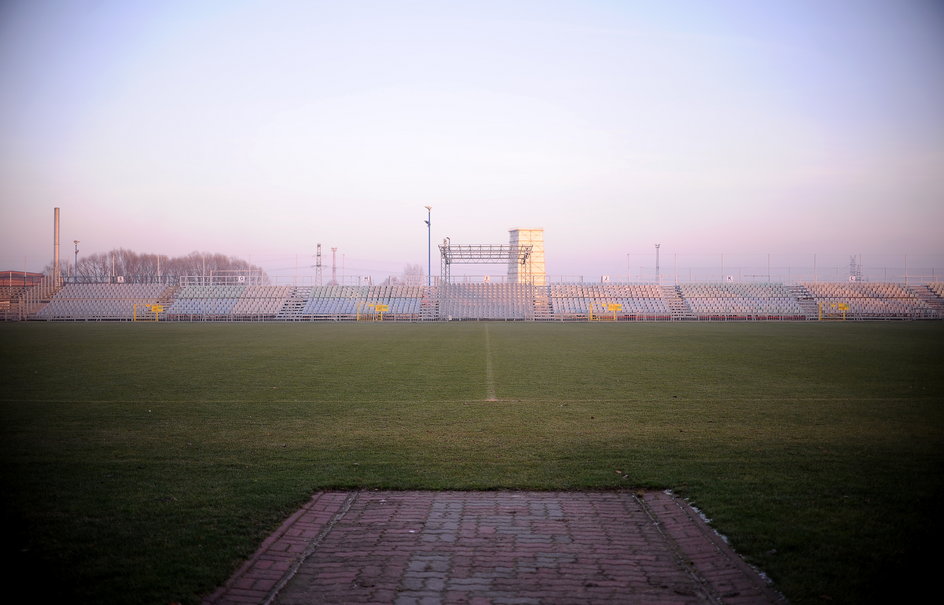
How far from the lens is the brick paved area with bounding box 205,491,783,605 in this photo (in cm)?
422

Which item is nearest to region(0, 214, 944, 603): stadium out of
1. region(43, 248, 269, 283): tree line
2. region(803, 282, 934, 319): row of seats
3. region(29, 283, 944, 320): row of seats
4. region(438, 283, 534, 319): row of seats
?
region(438, 283, 534, 319): row of seats

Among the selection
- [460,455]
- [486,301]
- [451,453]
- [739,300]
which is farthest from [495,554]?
[739,300]

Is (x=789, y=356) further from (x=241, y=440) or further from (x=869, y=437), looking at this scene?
(x=241, y=440)

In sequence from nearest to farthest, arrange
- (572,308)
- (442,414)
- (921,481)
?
(921,481) < (442,414) < (572,308)

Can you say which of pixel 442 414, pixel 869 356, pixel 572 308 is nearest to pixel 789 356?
pixel 869 356

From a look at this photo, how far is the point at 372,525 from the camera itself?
545 centimetres

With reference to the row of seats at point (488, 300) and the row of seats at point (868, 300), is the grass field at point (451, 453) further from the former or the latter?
the row of seats at point (868, 300)

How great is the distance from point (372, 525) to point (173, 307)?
187 ft

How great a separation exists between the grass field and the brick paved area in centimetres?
24

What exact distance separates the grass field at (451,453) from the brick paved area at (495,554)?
0.24 metres

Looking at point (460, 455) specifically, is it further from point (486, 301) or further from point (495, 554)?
point (486, 301)

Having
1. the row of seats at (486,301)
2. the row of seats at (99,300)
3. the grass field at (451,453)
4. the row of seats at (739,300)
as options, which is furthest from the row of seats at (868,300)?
the row of seats at (99,300)

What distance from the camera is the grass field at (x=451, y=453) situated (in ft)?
15.4

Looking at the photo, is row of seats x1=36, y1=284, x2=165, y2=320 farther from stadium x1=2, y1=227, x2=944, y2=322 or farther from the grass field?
the grass field
